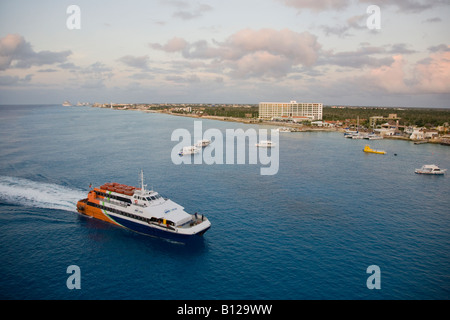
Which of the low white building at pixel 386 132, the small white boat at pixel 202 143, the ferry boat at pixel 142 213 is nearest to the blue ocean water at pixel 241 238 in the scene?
the ferry boat at pixel 142 213

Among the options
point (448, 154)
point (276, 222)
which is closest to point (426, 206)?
point (276, 222)

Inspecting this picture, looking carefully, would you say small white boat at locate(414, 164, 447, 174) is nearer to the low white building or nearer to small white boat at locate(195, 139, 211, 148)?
small white boat at locate(195, 139, 211, 148)

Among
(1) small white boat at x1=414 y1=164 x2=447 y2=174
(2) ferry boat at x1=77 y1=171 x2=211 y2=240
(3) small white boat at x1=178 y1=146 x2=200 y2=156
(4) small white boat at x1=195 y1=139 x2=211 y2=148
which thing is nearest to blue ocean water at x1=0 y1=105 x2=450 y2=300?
(2) ferry boat at x1=77 y1=171 x2=211 y2=240

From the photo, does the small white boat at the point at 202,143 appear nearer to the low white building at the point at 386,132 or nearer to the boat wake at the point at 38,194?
the boat wake at the point at 38,194

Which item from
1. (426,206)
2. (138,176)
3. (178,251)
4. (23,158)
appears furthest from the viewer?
(23,158)
